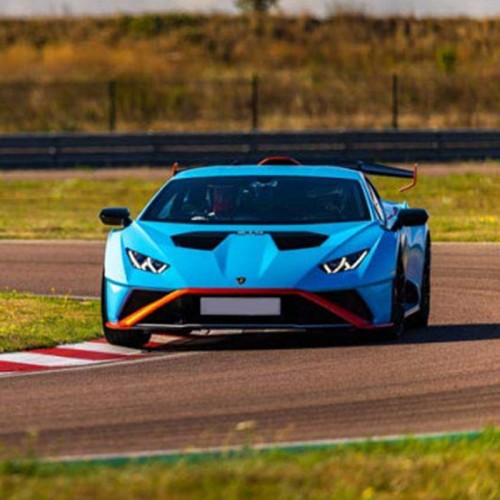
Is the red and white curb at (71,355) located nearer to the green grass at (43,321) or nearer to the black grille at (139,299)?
the green grass at (43,321)

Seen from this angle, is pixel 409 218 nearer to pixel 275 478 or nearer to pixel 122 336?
pixel 122 336

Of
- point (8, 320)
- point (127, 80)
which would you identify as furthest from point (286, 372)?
point (127, 80)

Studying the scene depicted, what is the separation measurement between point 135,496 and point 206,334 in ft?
25.7

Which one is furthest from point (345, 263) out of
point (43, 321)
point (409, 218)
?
point (43, 321)

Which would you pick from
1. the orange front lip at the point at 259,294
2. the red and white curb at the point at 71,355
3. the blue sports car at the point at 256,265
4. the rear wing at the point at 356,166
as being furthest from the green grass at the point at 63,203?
the orange front lip at the point at 259,294

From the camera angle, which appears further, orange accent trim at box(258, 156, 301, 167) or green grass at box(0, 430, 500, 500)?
orange accent trim at box(258, 156, 301, 167)

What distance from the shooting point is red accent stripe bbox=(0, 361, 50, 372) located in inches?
507

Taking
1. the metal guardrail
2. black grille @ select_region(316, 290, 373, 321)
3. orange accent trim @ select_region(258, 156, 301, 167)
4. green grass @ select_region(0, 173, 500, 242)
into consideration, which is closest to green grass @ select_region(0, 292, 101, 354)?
orange accent trim @ select_region(258, 156, 301, 167)

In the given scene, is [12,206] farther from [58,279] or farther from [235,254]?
[235,254]

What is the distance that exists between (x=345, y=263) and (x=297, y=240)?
0.37 meters

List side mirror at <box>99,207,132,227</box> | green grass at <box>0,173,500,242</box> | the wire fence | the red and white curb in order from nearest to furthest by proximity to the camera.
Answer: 1. the red and white curb
2. side mirror at <box>99,207,132,227</box>
3. green grass at <box>0,173,500,242</box>
4. the wire fence

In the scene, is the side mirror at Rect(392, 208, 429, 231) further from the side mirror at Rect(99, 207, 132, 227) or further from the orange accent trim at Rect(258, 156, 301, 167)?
the side mirror at Rect(99, 207, 132, 227)

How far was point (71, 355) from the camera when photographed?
13.7m

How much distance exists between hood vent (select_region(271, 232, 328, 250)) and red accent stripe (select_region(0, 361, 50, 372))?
1817mm
